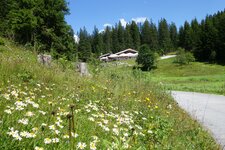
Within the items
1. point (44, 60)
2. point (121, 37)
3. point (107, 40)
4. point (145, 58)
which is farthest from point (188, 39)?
point (44, 60)

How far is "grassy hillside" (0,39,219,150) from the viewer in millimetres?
2995

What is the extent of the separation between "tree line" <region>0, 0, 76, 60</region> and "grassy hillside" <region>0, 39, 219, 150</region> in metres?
21.4

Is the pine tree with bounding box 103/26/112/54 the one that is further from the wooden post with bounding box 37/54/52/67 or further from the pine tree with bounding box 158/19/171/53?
the wooden post with bounding box 37/54/52/67

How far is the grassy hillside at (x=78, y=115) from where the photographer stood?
2.99 meters

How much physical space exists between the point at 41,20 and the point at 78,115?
31167mm

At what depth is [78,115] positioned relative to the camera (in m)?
4.57

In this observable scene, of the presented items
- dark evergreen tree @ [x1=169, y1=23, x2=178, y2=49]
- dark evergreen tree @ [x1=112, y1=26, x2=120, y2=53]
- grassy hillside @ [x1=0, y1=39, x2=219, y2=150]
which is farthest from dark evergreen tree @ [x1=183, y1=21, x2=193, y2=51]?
grassy hillside @ [x1=0, y1=39, x2=219, y2=150]

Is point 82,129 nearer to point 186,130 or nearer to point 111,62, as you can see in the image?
point 186,130

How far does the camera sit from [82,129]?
3963mm

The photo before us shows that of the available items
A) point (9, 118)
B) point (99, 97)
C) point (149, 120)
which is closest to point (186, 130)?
point (149, 120)

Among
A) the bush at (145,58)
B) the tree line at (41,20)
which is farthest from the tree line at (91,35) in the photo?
the bush at (145,58)

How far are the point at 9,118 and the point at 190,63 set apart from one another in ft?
281

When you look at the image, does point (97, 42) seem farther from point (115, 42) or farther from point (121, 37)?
point (121, 37)

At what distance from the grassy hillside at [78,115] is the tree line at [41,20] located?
21.4 meters
